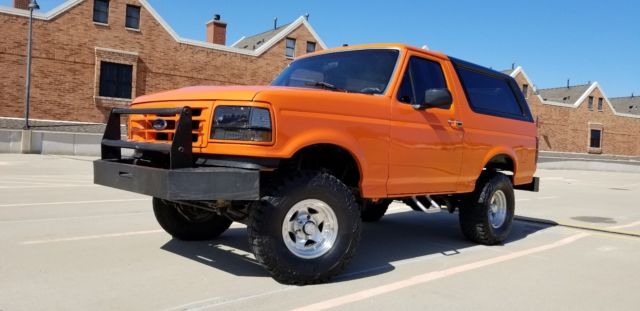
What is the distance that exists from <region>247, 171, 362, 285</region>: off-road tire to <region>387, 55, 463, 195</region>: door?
71 cm

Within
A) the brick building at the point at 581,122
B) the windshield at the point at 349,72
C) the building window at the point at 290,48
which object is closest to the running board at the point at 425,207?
the windshield at the point at 349,72

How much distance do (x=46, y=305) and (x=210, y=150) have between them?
4.99 ft

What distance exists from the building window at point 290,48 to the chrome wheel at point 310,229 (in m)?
33.6

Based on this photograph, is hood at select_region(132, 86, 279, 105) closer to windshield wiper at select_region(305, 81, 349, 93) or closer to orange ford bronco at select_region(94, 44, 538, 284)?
orange ford bronco at select_region(94, 44, 538, 284)

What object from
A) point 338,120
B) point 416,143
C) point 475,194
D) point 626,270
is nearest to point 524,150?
point 475,194

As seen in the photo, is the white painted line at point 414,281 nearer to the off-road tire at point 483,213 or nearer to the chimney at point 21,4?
the off-road tire at point 483,213

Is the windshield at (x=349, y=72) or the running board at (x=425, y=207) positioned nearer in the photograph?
the windshield at (x=349, y=72)

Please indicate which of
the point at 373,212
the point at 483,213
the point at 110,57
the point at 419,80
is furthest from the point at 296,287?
the point at 110,57

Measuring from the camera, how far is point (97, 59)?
96.8 feet

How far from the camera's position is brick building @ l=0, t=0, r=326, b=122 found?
27.5 meters

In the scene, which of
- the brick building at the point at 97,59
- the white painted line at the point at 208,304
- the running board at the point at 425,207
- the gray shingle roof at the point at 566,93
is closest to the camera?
the white painted line at the point at 208,304

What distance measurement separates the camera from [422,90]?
548 centimetres

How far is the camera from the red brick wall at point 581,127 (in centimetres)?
5209

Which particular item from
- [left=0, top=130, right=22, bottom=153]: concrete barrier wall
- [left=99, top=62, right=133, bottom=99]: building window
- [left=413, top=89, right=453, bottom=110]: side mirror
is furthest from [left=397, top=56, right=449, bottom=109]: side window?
[left=99, top=62, right=133, bottom=99]: building window
